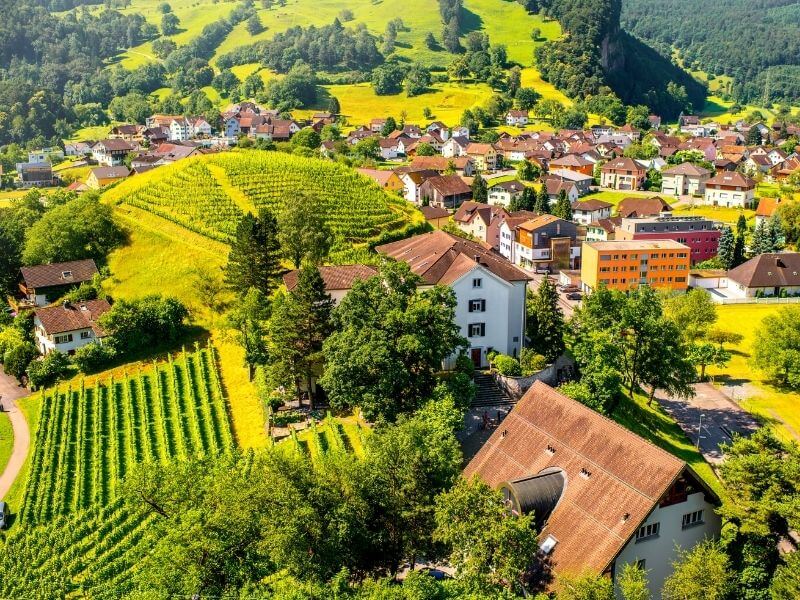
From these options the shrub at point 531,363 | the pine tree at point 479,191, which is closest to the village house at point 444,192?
the pine tree at point 479,191

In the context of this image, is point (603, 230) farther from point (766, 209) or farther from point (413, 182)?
point (413, 182)

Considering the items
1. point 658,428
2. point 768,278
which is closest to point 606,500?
point 658,428

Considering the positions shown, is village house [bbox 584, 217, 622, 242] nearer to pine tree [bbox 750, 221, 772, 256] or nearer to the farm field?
pine tree [bbox 750, 221, 772, 256]

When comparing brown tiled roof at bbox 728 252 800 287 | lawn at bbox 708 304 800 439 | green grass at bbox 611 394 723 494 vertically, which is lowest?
brown tiled roof at bbox 728 252 800 287

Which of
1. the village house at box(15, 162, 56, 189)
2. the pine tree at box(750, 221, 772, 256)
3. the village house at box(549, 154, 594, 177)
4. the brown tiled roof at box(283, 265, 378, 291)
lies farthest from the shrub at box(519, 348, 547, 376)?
the village house at box(15, 162, 56, 189)

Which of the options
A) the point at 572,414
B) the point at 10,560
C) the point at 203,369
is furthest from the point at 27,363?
the point at 572,414

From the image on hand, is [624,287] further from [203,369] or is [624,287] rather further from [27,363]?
[27,363]
